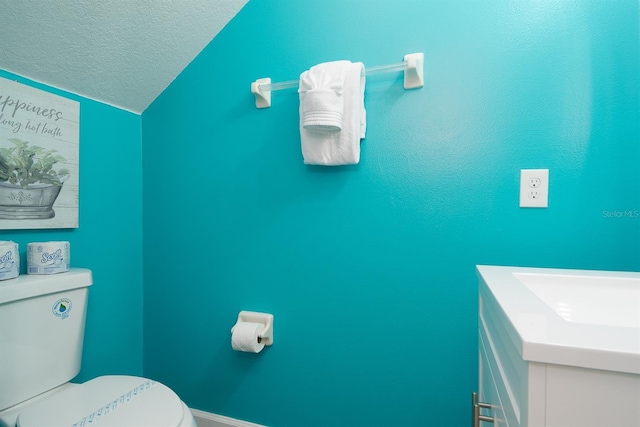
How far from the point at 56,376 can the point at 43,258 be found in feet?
1.28

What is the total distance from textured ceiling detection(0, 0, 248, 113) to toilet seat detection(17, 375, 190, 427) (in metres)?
1.09

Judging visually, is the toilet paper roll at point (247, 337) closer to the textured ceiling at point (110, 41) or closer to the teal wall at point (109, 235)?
the teal wall at point (109, 235)

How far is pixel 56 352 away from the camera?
1.12 meters

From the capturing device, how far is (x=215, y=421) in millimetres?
1504

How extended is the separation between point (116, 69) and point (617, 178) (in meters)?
1.81

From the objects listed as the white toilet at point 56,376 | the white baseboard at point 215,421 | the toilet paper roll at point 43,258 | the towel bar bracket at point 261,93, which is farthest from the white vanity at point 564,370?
the toilet paper roll at point 43,258

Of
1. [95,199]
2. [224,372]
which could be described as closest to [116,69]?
[95,199]

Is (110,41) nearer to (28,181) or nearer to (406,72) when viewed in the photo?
(28,181)

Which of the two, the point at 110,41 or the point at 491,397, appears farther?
the point at 110,41

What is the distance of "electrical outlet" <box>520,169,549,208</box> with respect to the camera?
1.06 m

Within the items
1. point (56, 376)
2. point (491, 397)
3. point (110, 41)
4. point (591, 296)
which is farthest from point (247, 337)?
point (110, 41)

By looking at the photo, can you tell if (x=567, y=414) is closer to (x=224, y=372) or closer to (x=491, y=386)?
(x=491, y=386)

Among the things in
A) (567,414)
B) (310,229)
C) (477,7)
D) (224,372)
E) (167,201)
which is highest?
(477,7)

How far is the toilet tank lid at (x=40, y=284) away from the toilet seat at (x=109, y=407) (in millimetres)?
314
